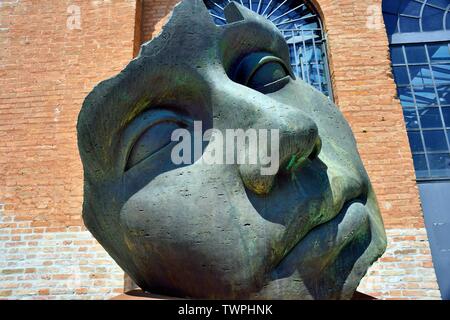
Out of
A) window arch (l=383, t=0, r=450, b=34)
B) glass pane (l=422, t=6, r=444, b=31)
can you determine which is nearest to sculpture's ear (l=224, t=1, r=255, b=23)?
window arch (l=383, t=0, r=450, b=34)

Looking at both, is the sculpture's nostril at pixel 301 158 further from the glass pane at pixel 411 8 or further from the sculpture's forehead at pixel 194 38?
the glass pane at pixel 411 8

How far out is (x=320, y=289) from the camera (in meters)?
1.23

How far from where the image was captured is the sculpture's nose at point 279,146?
3.83ft

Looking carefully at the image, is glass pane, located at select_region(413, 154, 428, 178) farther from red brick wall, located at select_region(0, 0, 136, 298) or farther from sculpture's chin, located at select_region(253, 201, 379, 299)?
sculpture's chin, located at select_region(253, 201, 379, 299)

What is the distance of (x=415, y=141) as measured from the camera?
15.4 ft

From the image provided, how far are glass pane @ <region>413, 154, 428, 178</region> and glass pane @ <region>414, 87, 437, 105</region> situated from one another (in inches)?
30.0

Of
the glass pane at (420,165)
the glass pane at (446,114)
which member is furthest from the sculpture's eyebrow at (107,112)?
the glass pane at (446,114)

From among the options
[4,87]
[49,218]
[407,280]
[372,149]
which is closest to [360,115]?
[372,149]

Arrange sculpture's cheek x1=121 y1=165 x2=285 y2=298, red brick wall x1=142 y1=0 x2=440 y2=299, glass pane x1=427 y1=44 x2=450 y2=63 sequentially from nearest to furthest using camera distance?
sculpture's cheek x1=121 y1=165 x2=285 y2=298 → red brick wall x1=142 y1=0 x2=440 y2=299 → glass pane x1=427 y1=44 x2=450 y2=63

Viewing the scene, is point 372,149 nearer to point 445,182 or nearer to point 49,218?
point 445,182

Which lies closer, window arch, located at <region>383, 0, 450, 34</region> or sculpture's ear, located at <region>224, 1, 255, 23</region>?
sculpture's ear, located at <region>224, 1, 255, 23</region>

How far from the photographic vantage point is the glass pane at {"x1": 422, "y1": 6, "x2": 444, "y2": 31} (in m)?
5.34

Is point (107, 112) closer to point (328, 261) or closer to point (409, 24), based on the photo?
point (328, 261)

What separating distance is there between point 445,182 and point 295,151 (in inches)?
155
